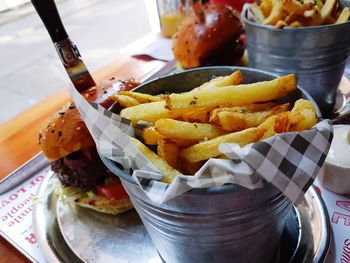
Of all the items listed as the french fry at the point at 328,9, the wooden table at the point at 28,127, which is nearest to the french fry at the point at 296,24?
the french fry at the point at 328,9

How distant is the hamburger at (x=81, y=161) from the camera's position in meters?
1.24

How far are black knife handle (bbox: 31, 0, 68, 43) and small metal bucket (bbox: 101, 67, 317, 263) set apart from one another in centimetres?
65

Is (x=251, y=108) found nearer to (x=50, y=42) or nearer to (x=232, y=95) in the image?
(x=232, y=95)

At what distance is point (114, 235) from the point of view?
3.84ft

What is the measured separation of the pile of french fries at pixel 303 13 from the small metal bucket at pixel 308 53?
0.05 metres

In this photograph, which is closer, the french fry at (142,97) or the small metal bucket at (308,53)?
the french fry at (142,97)

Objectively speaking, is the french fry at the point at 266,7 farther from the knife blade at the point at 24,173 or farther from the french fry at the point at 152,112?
the knife blade at the point at 24,173

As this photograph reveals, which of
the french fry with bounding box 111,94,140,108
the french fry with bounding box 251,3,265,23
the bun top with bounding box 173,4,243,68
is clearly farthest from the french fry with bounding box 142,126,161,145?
the bun top with bounding box 173,4,243,68

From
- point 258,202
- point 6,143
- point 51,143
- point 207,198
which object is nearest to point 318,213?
point 258,202

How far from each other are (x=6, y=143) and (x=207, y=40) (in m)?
1.09

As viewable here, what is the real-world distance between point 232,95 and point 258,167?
0.75 ft

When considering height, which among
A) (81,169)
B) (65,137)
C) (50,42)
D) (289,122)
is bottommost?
(50,42)

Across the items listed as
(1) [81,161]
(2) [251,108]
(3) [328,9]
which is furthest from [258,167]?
(3) [328,9]

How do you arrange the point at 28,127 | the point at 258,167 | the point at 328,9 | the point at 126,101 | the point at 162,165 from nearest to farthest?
the point at 258,167 → the point at 162,165 → the point at 126,101 → the point at 328,9 → the point at 28,127
